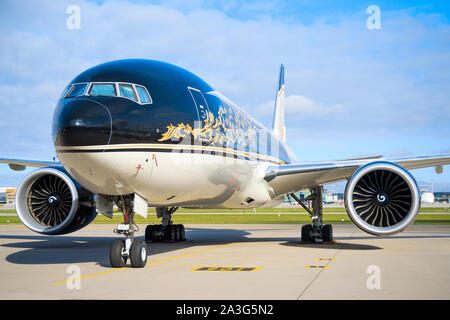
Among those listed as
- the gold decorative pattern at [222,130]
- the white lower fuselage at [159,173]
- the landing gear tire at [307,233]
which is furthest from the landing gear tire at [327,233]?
the white lower fuselage at [159,173]

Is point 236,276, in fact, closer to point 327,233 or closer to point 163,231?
point 327,233

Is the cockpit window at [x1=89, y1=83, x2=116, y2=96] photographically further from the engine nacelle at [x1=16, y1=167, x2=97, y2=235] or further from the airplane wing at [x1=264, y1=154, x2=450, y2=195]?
the airplane wing at [x1=264, y1=154, x2=450, y2=195]

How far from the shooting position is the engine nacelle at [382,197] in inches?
418

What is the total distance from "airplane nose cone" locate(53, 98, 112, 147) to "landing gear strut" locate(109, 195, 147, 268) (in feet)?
6.46

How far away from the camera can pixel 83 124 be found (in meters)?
7.00

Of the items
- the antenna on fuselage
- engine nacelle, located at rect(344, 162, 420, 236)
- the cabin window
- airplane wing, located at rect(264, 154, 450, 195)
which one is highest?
the antenna on fuselage

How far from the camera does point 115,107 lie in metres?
7.34

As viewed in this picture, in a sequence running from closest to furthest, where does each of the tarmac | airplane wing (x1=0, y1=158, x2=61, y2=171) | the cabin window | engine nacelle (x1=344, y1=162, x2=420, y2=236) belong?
1. the tarmac
2. the cabin window
3. engine nacelle (x1=344, y1=162, x2=420, y2=236)
4. airplane wing (x1=0, y1=158, x2=61, y2=171)

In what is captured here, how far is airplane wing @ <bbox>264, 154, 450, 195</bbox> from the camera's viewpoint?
12352 millimetres

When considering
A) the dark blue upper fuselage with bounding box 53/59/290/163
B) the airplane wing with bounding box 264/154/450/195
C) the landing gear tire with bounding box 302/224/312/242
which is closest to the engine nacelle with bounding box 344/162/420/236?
the airplane wing with bounding box 264/154/450/195

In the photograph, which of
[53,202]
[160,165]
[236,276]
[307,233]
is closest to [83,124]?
[160,165]
